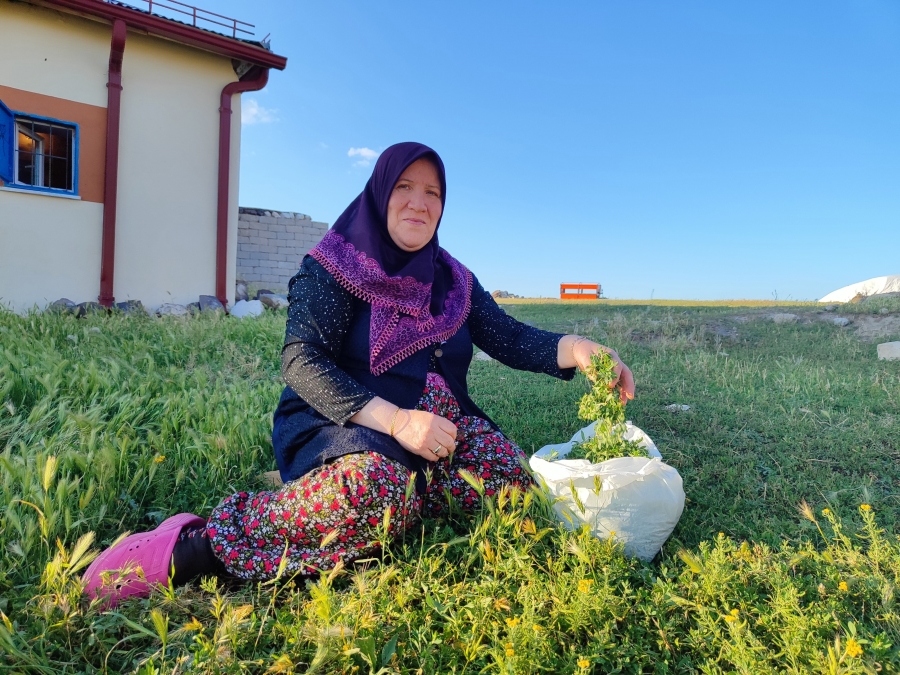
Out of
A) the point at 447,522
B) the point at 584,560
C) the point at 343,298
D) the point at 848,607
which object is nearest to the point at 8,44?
the point at 343,298

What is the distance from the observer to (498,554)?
1.68 meters

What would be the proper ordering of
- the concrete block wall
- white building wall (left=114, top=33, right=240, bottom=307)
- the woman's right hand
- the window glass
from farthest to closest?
the concrete block wall, white building wall (left=114, top=33, right=240, bottom=307), the window glass, the woman's right hand

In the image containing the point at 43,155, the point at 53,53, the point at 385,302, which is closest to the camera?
the point at 385,302

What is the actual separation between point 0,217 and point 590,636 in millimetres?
8438

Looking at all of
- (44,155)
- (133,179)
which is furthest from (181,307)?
(44,155)

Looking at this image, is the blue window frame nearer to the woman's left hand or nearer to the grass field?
the grass field

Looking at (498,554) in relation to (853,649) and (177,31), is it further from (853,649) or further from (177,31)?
(177,31)

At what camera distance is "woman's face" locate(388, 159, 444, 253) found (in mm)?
2113

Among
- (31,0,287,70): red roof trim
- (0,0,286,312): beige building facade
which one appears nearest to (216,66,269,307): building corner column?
(0,0,286,312): beige building facade

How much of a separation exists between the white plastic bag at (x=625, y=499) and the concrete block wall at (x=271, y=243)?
440 inches

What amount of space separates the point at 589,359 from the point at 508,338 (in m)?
0.42

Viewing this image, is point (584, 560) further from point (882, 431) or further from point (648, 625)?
point (882, 431)

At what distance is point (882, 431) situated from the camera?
3.00 meters

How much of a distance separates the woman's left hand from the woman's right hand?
696 mm
